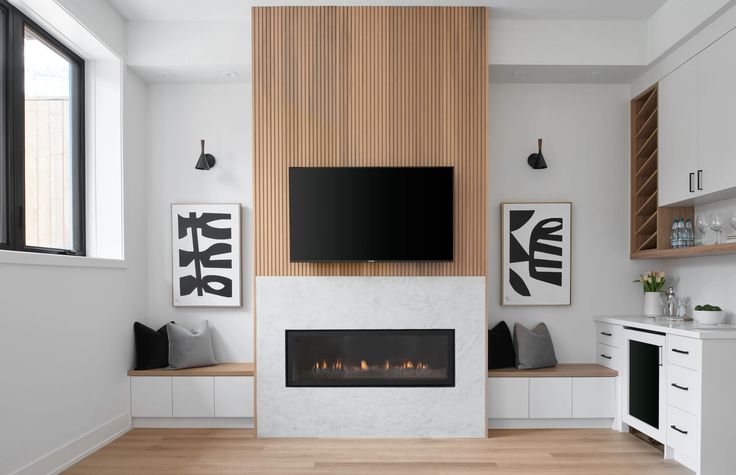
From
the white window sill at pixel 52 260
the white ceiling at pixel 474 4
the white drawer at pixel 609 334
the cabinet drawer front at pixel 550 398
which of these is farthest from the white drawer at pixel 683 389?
the white window sill at pixel 52 260

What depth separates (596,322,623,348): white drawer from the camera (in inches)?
170

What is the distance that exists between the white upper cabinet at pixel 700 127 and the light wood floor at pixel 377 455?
1.73m

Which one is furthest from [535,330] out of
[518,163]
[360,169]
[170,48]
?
[170,48]

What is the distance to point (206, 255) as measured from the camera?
4.69 metres

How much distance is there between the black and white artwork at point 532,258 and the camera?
467cm

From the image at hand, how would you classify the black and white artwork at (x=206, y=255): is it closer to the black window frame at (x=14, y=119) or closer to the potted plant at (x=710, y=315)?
Answer: the black window frame at (x=14, y=119)

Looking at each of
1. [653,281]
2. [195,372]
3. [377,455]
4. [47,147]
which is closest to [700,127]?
[653,281]

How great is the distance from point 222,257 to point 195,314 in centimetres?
51

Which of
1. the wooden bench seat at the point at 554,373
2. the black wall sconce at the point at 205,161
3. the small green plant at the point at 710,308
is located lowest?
the wooden bench seat at the point at 554,373

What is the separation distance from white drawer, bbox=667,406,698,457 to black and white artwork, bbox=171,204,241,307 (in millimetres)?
3150

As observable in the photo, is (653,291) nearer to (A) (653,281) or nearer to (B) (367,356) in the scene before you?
(A) (653,281)

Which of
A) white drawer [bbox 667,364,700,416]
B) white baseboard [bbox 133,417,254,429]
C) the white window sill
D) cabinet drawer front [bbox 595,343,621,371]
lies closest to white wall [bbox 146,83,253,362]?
white baseboard [bbox 133,417,254,429]

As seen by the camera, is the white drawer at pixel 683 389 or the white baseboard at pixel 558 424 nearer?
the white drawer at pixel 683 389

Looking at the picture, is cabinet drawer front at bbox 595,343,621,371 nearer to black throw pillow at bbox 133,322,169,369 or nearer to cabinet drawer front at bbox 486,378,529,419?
cabinet drawer front at bbox 486,378,529,419
